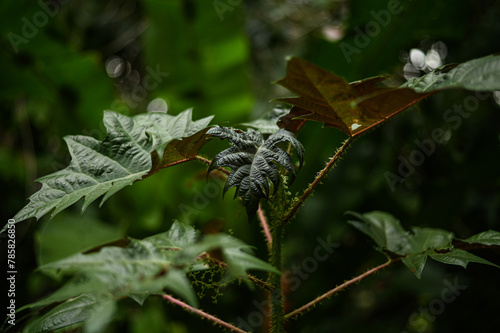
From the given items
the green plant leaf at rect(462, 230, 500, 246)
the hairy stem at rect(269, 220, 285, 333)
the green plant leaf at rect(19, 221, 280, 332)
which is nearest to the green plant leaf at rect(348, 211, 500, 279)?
the green plant leaf at rect(462, 230, 500, 246)

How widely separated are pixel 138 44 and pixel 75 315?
260cm

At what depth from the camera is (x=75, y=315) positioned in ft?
1.96

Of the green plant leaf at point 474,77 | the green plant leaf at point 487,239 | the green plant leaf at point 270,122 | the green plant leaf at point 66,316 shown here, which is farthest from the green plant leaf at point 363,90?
the green plant leaf at point 66,316

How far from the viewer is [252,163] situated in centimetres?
55

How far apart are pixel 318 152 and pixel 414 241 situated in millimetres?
814

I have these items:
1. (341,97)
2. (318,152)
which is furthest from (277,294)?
(318,152)

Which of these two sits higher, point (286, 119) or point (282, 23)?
point (286, 119)

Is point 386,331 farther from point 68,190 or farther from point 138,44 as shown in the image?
point 138,44

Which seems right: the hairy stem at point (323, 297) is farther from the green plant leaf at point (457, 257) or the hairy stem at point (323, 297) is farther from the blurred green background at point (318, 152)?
the blurred green background at point (318, 152)

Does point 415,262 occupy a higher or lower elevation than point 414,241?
higher

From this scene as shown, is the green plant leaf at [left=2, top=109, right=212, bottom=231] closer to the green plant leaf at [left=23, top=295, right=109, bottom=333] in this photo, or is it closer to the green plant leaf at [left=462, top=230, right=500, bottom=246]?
the green plant leaf at [left=23, top=295, right=109, bottom=333]

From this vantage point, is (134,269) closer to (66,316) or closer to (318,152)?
(66,316)

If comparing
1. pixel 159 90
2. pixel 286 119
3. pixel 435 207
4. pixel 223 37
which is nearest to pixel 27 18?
pixel 159 90

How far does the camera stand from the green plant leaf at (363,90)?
475mm
